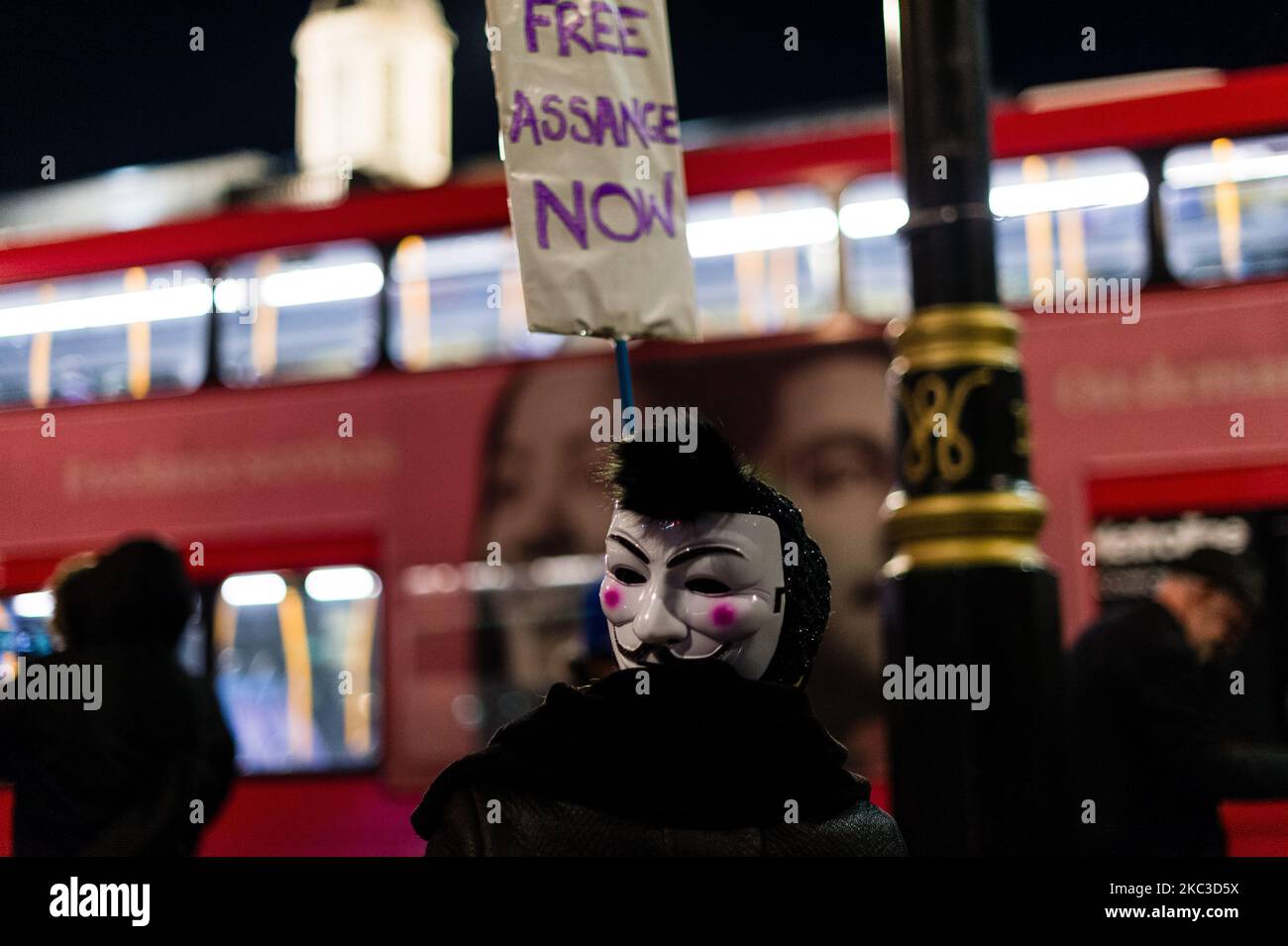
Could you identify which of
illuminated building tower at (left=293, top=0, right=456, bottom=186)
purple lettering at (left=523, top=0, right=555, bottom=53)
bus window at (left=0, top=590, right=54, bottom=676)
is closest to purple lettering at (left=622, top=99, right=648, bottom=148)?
purple lettering at (left=523, top=0, right=555, bottom=53)

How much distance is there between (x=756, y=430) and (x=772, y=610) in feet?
15.2

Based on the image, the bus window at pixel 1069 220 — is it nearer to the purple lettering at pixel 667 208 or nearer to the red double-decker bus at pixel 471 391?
the red double-decker bus at pixel 471 391

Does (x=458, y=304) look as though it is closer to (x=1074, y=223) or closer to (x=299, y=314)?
(x=299, y=314)

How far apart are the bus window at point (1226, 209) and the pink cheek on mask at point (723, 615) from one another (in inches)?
189

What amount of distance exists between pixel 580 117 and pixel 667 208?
0.26 meters

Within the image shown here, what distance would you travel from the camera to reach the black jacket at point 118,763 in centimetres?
337

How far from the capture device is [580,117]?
311 cm

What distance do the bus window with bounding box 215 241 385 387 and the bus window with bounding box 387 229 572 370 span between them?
14cm

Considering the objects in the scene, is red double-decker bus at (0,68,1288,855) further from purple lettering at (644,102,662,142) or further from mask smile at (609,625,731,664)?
mask smile at (609,625,731,664)

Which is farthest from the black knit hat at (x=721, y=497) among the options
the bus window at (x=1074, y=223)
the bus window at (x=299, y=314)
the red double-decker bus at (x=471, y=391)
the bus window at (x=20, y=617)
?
the bus window at (x=20, y=617)

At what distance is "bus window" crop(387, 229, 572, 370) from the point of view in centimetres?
717

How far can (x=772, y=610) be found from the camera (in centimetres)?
234
